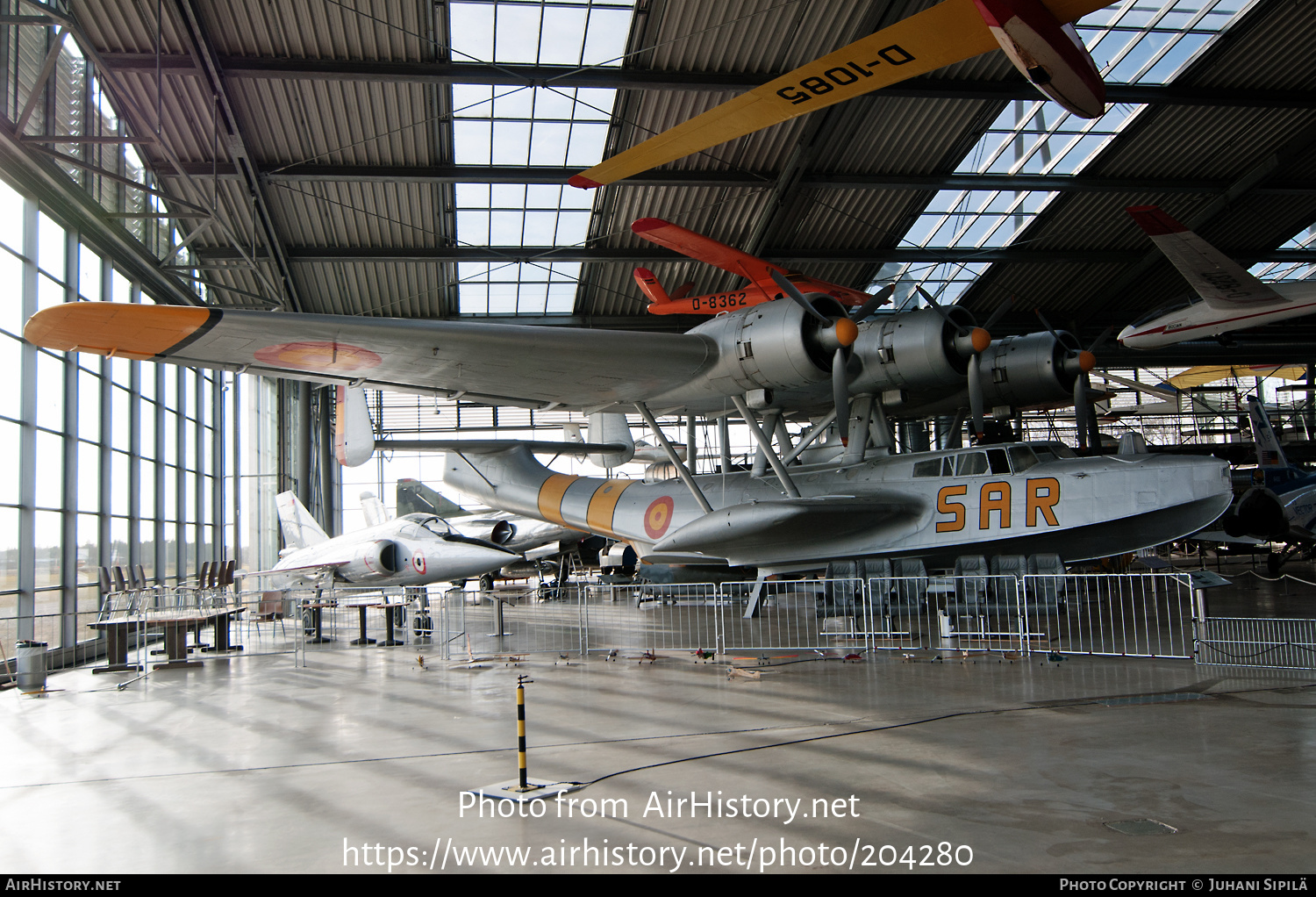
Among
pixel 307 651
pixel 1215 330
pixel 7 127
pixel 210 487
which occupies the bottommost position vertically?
pixel 307 651

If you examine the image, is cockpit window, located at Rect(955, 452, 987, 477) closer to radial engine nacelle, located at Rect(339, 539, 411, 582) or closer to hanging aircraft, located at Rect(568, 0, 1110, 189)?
hanging aircraft, located at Rect(568, 0, 1110, 189)

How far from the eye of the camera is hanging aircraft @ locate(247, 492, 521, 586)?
18.2 metres

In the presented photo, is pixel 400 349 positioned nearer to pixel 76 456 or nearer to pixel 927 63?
pixel 76 456

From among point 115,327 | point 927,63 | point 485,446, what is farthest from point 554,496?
point 927,63

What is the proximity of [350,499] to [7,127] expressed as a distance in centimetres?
2538

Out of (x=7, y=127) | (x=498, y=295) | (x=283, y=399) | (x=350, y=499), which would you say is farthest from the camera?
(x=350, y=499)

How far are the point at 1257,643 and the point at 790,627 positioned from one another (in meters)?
6.26

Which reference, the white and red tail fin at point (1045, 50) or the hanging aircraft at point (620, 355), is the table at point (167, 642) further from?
the white and red tail fin at point (1045, 50)

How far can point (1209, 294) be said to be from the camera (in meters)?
16.5

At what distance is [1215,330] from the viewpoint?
17969 mm

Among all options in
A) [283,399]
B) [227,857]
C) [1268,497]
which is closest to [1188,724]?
[227,857]

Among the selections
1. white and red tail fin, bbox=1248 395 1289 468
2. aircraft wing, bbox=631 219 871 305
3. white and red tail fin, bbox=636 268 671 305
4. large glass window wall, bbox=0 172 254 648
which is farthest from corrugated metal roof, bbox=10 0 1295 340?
white and red tail fin, bbox=1248 395 1289 468

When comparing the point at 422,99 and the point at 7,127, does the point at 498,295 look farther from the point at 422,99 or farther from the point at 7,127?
the point at 7,127

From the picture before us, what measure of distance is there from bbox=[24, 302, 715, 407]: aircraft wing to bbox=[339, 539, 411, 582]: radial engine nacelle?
269 inches
